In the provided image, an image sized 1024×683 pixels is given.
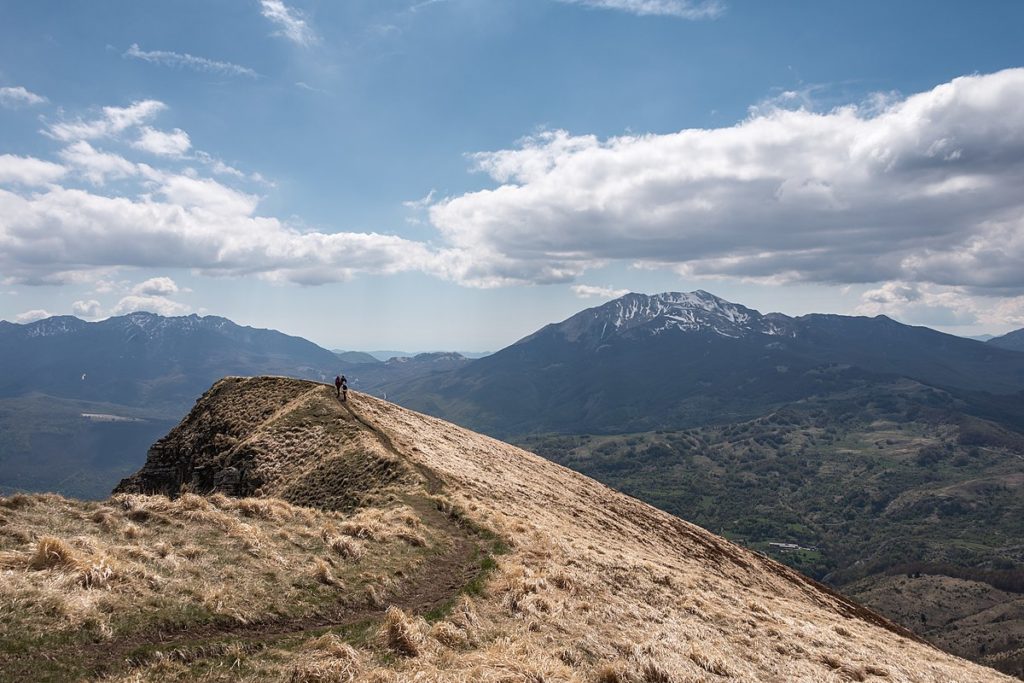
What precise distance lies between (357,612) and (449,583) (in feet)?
17.1

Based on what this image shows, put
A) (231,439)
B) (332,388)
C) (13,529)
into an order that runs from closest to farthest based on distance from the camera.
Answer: (13,529) → (231,439) → (332,388)

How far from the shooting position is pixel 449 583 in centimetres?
2342

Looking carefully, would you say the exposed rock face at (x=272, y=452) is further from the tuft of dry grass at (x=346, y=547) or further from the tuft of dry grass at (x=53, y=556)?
the tuft of dry grass at (x=53, y=556)

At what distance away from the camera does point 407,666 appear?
1526 cm

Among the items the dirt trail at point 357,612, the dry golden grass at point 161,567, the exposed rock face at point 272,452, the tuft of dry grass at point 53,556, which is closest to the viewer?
the dirt trail at point 357,612

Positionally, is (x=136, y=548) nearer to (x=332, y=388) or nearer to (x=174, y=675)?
(x=174, y=675)

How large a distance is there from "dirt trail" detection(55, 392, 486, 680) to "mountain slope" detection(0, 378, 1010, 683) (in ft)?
0.34

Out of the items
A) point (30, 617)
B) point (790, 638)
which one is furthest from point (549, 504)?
point (30, 617)

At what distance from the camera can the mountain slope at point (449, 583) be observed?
49.9ft

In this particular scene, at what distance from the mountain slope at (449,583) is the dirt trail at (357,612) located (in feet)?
0.34

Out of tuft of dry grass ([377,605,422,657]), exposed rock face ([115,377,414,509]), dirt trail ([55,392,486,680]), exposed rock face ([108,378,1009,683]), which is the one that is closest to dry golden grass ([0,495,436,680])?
dirt trail ([55,392,486,680])

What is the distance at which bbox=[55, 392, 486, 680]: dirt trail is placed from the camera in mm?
13062

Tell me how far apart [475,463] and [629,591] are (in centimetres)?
2680

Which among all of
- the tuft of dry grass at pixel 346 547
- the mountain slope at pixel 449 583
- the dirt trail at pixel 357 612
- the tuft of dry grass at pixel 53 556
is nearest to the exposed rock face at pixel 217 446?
the mountain slope at pixel 449 583
